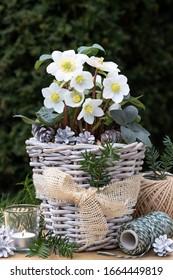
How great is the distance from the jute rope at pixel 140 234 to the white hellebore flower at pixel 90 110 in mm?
235

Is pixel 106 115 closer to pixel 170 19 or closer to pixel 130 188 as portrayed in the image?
pixel 130 188

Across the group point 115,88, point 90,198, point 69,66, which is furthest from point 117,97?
point 90,198

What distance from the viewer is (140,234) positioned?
→ 1339 millimetres

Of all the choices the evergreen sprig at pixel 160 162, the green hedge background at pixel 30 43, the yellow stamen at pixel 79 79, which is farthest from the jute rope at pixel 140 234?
the green hedge background at pixel 30 43

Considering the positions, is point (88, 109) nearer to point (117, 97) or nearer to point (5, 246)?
point (117, 97)

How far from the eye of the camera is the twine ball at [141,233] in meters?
1.34

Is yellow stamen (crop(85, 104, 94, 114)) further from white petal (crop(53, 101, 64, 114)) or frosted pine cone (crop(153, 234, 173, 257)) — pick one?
frosted pine cone (crop(153, 234, 173, 257))

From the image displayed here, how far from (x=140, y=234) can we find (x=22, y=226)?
0.25 metres

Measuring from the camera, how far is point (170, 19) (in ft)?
10.1

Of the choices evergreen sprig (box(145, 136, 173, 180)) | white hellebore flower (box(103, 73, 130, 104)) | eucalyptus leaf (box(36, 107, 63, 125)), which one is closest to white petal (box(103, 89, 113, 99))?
white hellebore flower (box(103, 73, 130, 104))

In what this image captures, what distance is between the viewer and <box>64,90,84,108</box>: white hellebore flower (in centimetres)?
137

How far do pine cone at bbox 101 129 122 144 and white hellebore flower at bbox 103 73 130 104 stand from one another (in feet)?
0.22

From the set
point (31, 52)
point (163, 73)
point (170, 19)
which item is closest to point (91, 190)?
point (31, 52)
